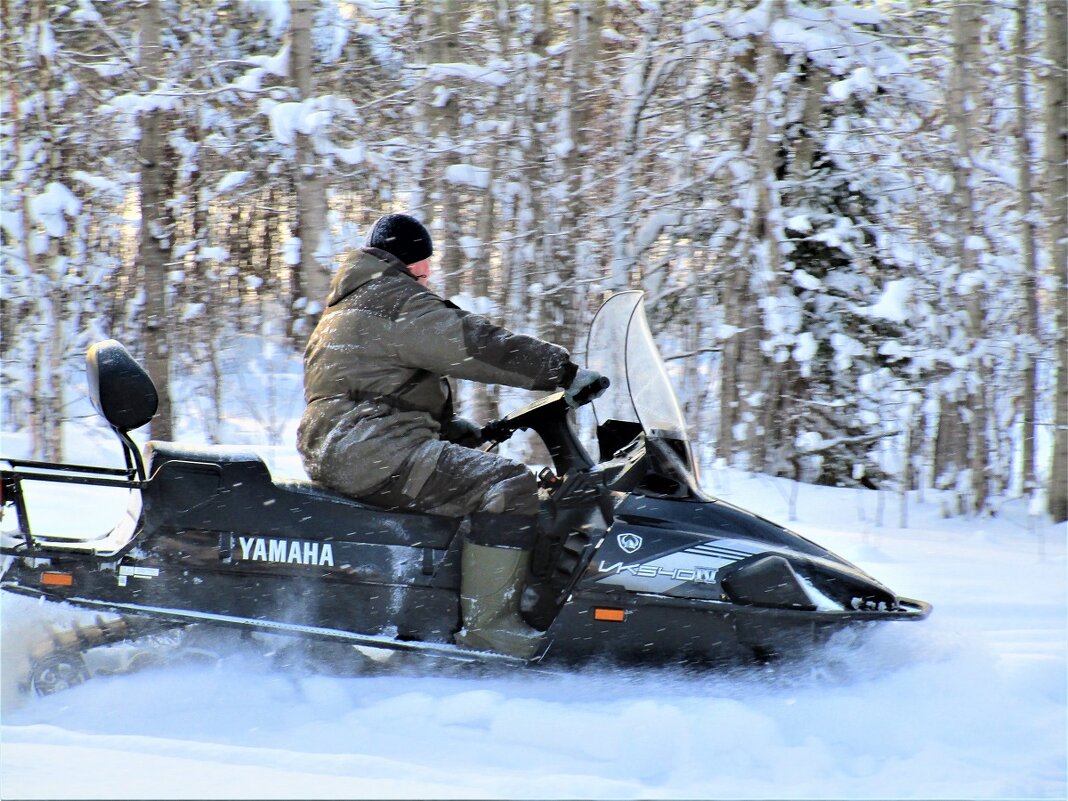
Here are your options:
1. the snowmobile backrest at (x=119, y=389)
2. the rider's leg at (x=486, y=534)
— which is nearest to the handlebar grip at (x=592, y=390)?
the rider's leg at (x=486, y=534)

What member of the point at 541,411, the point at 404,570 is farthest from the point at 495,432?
the point at 404,570

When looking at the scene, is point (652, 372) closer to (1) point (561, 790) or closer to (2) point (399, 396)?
(2) point (399, 396)

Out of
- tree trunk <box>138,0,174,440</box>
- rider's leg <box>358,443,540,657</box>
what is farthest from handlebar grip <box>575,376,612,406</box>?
tree trunk <box>138,0,174,440</box>

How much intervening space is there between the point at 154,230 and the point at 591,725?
5183 millimetres

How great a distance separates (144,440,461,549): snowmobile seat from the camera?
125 inches

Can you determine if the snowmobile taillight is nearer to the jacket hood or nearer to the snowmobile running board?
the snowmobile running board

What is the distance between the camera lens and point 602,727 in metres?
2.93

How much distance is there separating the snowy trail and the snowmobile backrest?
80 centimetres

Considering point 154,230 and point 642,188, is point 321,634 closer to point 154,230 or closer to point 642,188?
point 154,230

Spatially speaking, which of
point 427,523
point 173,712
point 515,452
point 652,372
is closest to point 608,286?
point 515,452

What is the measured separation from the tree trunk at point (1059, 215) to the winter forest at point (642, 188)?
30cm

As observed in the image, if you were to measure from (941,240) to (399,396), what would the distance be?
176 inches

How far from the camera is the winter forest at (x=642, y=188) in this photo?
6.16 metres

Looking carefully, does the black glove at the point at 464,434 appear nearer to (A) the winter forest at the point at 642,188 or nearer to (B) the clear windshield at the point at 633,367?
(B) the clear windshield at the point at 633,367
